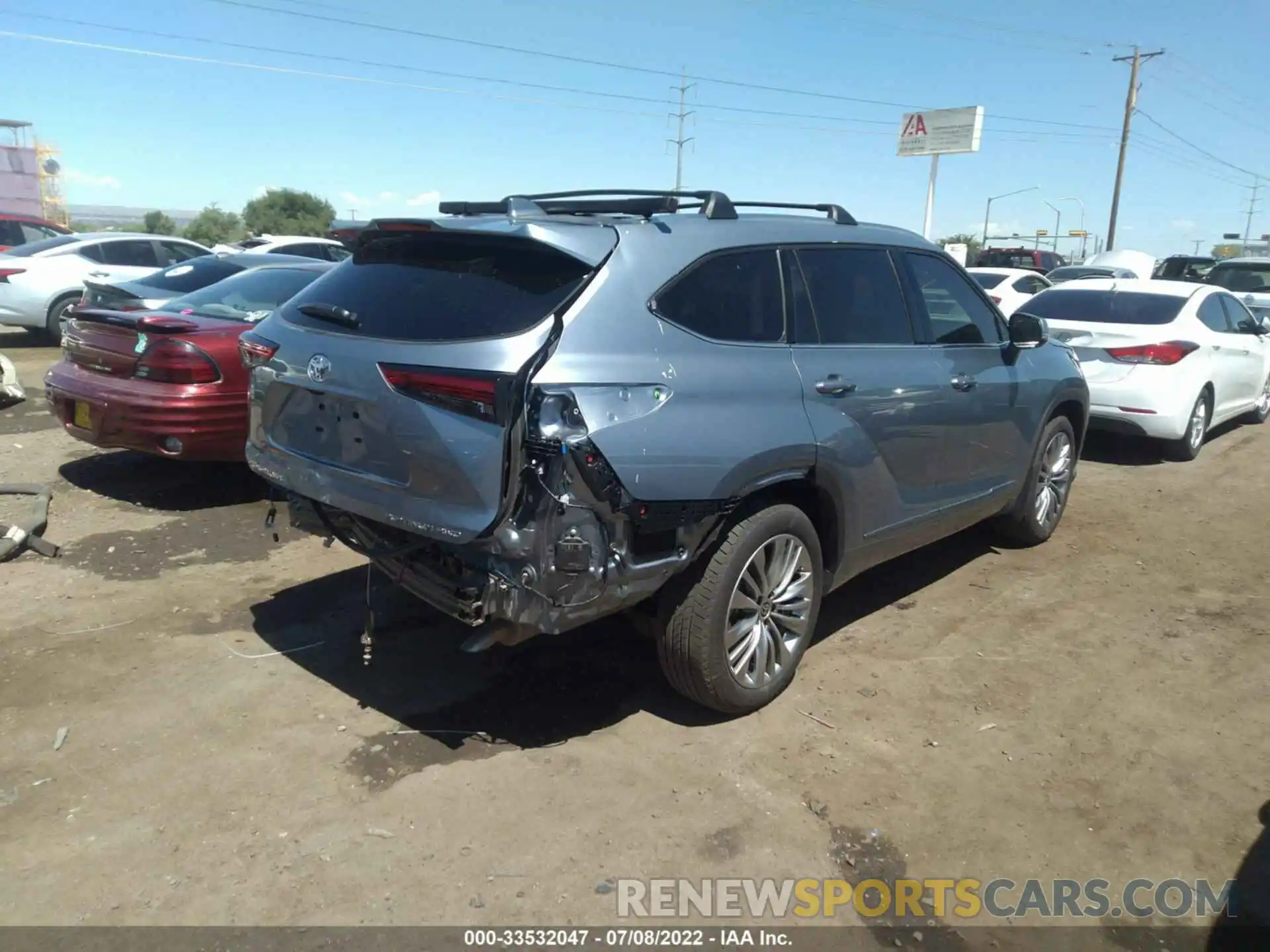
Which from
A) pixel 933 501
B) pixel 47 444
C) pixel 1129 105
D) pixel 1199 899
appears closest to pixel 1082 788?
pixel 1199 899

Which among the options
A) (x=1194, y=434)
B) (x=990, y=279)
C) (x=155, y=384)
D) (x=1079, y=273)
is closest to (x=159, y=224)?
(x=1079, y=273)

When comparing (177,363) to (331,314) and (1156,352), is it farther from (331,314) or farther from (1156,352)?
(1156,352)

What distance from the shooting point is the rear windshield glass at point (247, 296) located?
255 inches

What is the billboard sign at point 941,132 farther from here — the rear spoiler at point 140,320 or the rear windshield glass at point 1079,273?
the rear spoiler at point 140,320

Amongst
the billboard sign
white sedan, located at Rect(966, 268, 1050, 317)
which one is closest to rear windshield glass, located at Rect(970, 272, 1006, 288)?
white sedan, located at Rect(966, 268, 1050, 317)

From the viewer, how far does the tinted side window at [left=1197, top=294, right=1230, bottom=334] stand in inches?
344

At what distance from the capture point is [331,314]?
3.64m

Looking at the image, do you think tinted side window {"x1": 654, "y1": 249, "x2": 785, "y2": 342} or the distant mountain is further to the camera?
the distant mountain

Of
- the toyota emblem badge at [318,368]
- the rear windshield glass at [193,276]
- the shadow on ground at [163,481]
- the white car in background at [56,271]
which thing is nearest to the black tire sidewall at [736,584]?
the toyota emblem badge at [318,368]

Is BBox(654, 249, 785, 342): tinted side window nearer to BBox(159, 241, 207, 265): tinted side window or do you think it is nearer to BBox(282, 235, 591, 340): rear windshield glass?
BBox(282, 235, 591, 340): rear windshield glass

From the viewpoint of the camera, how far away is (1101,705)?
13.4ft

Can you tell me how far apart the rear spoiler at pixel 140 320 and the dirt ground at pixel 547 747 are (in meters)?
1.31

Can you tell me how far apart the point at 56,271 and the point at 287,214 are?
40.2 m

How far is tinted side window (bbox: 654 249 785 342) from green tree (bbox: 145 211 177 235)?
2003 inches
